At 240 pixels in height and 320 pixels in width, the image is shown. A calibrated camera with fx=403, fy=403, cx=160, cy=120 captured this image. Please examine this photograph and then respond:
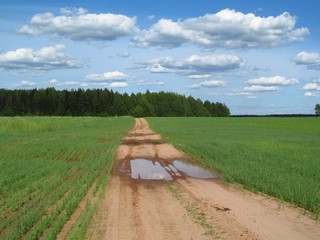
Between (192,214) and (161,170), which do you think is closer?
(192,214)

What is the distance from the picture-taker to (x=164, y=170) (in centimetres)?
1588

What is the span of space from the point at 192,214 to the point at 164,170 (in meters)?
6.94

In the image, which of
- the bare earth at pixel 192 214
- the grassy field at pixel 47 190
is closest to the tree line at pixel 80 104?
the grassy field at pixel 47 190

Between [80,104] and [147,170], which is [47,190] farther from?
[80,104]

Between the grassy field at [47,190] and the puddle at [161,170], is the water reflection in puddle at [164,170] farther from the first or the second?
the grassy field at [47,190]

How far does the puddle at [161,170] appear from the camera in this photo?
570 inches

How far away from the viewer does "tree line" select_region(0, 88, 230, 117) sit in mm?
144750

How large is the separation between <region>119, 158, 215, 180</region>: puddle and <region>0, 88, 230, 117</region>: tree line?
A: 12873 centimetres

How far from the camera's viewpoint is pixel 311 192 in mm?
10922

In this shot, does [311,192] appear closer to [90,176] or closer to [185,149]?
[90,176]

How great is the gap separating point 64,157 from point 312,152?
43.6ft

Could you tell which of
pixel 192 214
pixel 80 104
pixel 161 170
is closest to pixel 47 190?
pixel 192 214

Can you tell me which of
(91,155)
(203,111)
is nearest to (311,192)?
(91,155)

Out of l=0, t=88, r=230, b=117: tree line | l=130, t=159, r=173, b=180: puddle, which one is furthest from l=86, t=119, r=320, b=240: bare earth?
l=0, t=88, r=230, b=117: tree line
